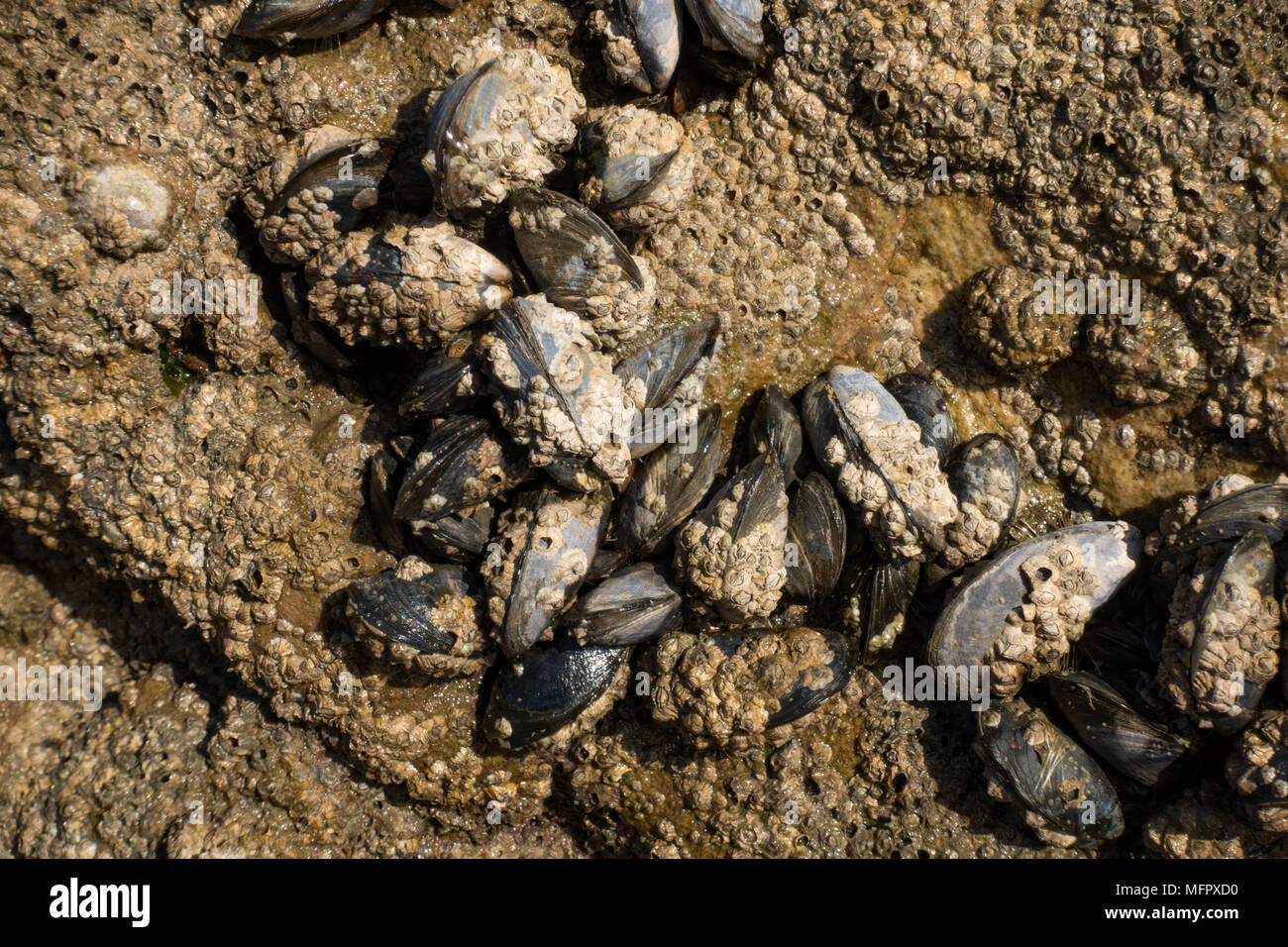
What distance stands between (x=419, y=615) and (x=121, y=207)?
210cm

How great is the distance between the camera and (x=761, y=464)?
3848 millimetres

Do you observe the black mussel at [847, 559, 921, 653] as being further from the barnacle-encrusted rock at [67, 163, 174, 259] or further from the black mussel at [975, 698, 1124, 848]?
the barnacle-encrusted rock at [67, 163, 174, 259]

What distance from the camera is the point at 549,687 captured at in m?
3.84

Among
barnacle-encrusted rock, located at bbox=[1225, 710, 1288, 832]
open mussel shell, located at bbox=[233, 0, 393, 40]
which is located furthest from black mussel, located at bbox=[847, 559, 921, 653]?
open mussel shell, located at bbox=[233, 0, 393, 40]

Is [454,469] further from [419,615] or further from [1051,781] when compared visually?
[1051,781]

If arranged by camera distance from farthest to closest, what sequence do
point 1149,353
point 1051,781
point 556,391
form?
point 1149,353 < point 1051,781 < point 556,391

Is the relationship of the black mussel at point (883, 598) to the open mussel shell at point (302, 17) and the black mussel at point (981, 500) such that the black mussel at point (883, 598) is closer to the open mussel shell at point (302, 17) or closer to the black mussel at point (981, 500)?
the black mussel at point (981, 500)

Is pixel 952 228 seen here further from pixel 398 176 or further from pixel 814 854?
pixel 814 854

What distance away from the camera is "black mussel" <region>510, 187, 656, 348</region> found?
145 inches

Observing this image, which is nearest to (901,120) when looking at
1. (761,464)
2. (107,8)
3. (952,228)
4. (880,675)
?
(952,228)

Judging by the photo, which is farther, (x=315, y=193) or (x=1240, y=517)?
(x=315, y=193)

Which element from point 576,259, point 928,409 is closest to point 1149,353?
point 928,409

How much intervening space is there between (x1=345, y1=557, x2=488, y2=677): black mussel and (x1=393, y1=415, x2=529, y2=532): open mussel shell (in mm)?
252

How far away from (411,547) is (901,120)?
282cm
